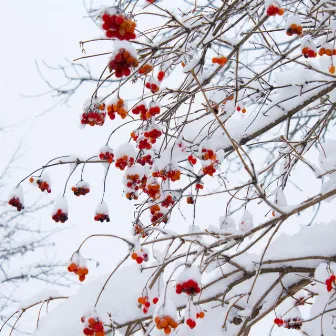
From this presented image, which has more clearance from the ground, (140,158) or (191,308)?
(140,158)

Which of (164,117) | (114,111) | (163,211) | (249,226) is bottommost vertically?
(249,226)

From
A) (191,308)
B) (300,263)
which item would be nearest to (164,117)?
(300,263)

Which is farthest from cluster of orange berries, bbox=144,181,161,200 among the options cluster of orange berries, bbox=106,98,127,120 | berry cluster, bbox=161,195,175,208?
cluster of orange berries, bbox=106,98,127,120

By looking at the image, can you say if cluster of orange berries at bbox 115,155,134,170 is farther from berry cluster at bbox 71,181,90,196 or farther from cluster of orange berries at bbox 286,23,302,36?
cluster of orange berries at bbox 286,23,302,36

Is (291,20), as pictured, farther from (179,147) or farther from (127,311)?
(127,311)

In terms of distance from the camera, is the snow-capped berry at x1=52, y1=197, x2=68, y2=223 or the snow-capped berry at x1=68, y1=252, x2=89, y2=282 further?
the snow-capped berry at x1=52, y1=197, x2=68, y2=223

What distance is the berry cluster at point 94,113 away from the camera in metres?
1.92

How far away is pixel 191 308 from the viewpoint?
128 cm

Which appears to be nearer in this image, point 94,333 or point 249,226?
point 94,333

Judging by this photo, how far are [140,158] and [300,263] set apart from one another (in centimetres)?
91

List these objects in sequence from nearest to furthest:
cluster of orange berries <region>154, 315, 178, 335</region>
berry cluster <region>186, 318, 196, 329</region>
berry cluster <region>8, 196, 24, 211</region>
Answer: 1. cluster of orange berries <region>154, 315, 178, 335</region>
2. berry cluster <region>186, 318, 196, 329</region>
3. berry cluster <region>8, 196, 24, 211</region>

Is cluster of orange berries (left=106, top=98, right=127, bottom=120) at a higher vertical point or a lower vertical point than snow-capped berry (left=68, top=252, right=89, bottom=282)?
higher

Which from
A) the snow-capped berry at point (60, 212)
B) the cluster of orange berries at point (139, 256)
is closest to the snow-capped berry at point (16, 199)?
the snow-capped berry at point (60, 212)

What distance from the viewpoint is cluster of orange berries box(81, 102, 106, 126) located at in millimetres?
1925
